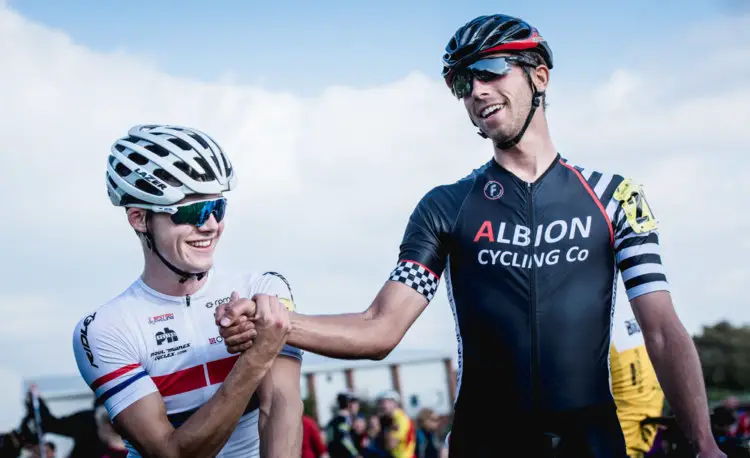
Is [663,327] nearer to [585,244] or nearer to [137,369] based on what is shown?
[585,244]

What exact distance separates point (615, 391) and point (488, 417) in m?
3.39

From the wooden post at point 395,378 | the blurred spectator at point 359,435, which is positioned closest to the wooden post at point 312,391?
the wooden post at point 395,378

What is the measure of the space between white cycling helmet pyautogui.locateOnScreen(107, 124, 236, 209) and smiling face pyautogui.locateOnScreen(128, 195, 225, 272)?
0.27ft

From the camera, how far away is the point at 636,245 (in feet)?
13.9

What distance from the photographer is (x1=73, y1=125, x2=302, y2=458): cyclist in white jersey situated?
4.26 meters

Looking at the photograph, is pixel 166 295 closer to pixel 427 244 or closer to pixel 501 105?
pixel 427 244

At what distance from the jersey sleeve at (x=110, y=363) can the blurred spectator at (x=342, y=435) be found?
1218cm

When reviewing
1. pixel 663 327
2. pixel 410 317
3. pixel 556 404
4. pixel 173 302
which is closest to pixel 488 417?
pixel 556 404

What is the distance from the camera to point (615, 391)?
7211 millimetres

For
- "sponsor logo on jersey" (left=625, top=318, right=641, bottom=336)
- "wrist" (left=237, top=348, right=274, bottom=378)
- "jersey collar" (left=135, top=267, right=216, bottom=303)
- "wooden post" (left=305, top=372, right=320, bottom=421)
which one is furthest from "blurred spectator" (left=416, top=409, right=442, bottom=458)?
"wrist" (left=237, top=348, right=274, bottom=378)

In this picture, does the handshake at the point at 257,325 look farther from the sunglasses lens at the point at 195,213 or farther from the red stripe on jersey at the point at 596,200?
the red stripe on jersey at the point at 596,200

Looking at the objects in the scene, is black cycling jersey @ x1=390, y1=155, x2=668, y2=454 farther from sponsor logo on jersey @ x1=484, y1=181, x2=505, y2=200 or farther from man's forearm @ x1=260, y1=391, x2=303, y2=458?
man's forearm @ x1=260, y1=391, x2=303, y2=458

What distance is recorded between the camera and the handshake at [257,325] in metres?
3.73

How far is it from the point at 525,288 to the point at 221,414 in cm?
150
